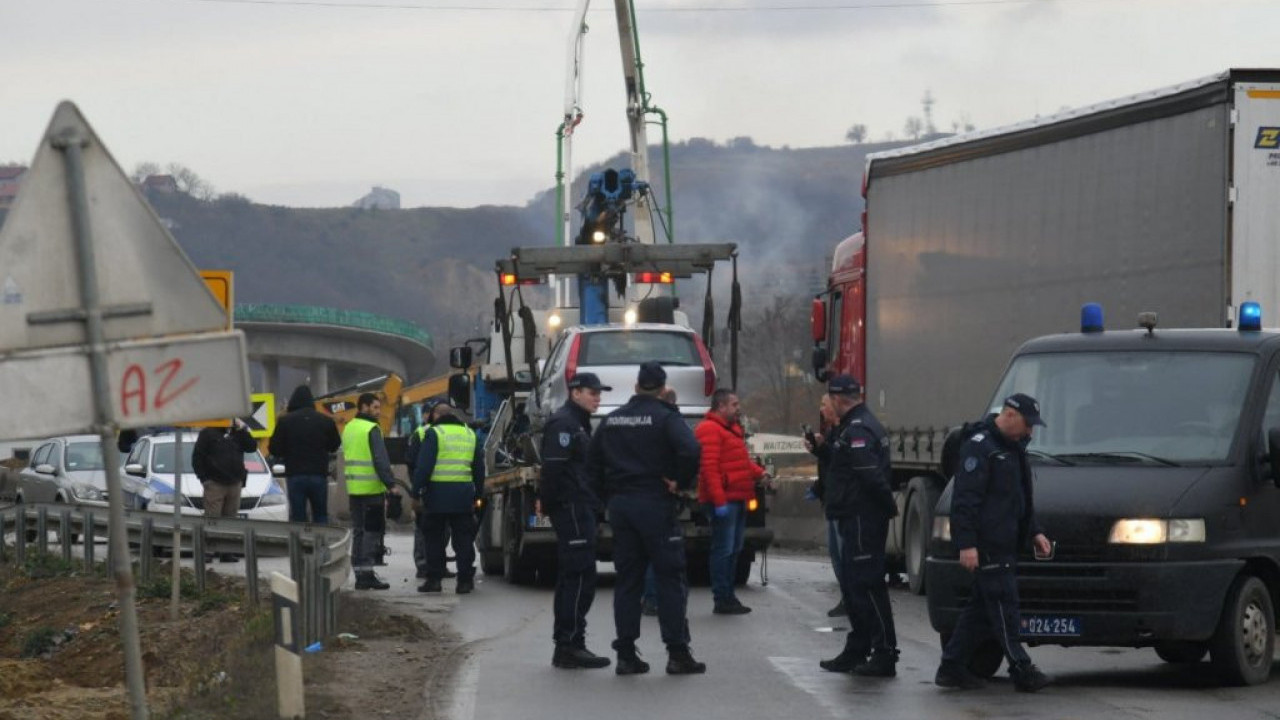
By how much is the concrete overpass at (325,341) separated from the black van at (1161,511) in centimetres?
7457

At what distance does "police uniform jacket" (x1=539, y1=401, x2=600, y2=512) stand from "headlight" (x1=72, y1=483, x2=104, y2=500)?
808 inches

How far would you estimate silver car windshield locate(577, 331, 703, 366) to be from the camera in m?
21.5

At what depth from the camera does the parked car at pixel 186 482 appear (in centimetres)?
2842

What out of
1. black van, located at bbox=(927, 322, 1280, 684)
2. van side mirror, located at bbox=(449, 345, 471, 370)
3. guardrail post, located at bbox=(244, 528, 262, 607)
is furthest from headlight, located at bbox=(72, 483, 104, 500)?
black van, located at bbox=(927, 322, 1280, 684)

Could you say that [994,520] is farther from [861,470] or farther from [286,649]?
[286,649]

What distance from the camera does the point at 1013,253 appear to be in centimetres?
1973

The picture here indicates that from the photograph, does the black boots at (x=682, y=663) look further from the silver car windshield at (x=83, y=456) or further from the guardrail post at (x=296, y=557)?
the silver car windshield at (x=83, y=456)

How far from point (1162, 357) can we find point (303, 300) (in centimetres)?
18302

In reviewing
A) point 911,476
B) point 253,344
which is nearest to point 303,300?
point 253,344

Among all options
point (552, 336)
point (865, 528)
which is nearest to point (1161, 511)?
point (865, 528)

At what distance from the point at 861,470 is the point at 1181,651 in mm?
2214

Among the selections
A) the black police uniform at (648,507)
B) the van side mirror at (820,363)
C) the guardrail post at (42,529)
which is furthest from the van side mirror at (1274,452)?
the guardrail post at (42,529)

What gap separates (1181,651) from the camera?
42.9ft

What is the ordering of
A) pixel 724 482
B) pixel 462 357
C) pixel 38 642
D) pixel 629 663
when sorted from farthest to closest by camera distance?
1. pixel 462 357
2. pixel 38 642
3. pixel 724 482
4. pixel 629 663
